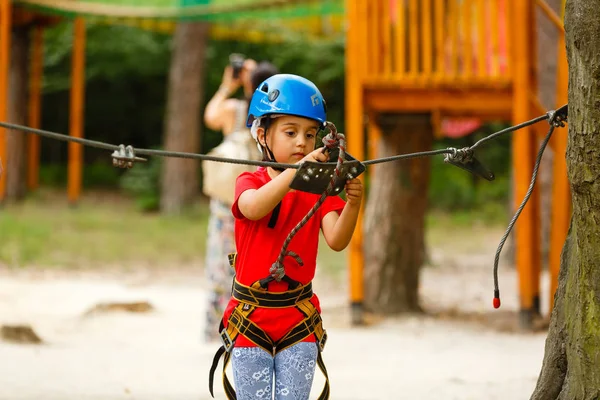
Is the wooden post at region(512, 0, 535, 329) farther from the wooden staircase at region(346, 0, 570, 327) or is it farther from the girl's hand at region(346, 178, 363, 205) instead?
the girl's hand at region(346, 178, 363, 205)

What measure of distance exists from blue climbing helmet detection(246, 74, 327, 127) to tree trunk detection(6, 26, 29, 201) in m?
16.6

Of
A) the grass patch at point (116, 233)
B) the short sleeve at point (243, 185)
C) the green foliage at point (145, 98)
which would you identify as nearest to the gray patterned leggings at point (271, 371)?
the short sleeve at point (243, 185)

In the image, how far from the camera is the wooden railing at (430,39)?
743 cm

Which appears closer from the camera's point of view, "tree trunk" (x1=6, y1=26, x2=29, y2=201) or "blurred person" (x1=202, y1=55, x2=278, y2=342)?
"blurred person" (x1=202, y1=55, x2=278, y2=342)

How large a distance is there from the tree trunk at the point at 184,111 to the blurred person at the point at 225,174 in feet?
38.7

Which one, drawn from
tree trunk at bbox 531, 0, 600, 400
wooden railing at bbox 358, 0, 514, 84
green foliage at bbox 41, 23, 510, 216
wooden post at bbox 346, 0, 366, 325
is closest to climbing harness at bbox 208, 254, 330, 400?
tree trunk at bbox 531, 0, 600, 400

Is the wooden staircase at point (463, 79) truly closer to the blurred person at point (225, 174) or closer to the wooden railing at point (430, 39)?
the wooden railing at point (430, 39)

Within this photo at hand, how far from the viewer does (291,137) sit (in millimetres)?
3160

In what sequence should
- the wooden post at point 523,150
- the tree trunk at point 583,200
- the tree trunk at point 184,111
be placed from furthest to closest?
the tree trunk at point 184,111 < the wooden post at point 523,150 < the tree trunk at point 583,200

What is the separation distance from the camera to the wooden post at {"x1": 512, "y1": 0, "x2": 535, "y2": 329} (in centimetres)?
719

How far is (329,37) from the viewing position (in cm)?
2317

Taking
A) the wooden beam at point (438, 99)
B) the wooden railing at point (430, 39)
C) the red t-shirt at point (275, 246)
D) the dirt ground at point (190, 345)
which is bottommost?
the dirt ground at point (190, 345)

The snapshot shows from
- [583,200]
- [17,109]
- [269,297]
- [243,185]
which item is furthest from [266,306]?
[17,109]

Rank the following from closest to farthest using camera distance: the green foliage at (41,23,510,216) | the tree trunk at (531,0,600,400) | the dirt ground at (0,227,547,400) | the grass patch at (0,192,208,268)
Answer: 1. the tree trunk at (531,0,600,400)
2. the dirt ground at (0,227,547,400)
3. the grass patch at (0,192,208,268)
4. the green foliage at (41,23,510,216)
